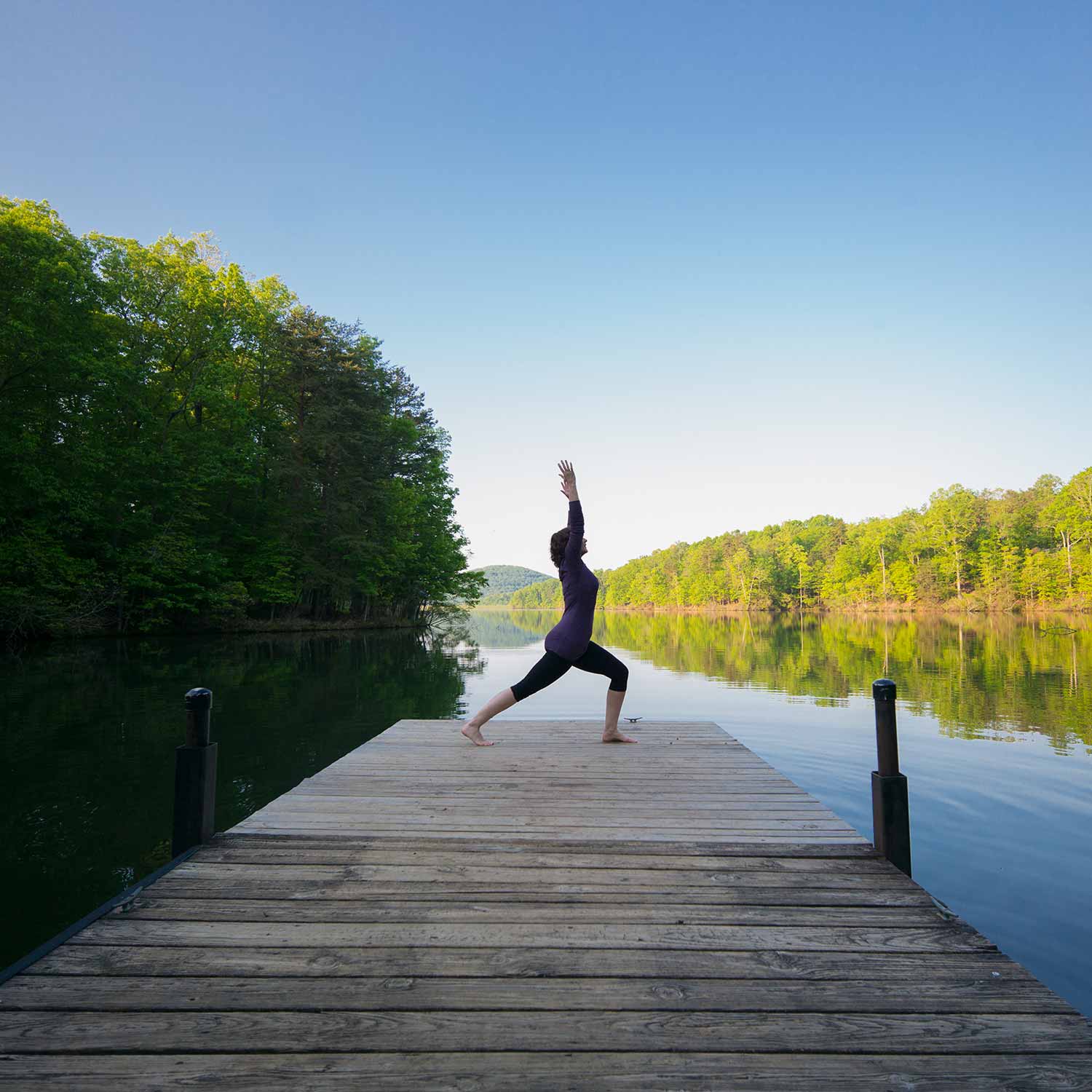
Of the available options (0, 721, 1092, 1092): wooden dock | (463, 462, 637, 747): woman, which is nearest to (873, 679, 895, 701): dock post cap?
(0, 721, 1092, 1092): wooden dock

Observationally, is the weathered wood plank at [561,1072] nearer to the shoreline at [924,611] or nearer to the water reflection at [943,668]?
the water reflection at [943,668]

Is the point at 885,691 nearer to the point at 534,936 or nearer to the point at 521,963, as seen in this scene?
the point at 534,936

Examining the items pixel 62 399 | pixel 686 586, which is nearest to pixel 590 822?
pixel 62 399

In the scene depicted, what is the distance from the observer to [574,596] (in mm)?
5016

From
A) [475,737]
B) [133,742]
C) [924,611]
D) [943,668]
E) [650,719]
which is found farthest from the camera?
[924,611]

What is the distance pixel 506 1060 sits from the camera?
1.69 m

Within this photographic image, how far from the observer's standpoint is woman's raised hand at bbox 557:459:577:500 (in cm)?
485

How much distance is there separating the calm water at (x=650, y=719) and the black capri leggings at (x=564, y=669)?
1.64 metres

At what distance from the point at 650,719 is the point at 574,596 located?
16.6ft

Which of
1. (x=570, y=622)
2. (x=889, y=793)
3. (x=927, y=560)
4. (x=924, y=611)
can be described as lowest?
(x=924, y=611)

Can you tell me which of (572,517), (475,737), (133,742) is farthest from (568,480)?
(133,742)

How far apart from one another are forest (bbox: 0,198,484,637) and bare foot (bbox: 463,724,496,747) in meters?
18.7

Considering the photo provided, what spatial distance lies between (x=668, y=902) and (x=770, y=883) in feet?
1.75

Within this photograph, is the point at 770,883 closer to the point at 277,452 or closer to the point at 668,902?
the point at 668,902
